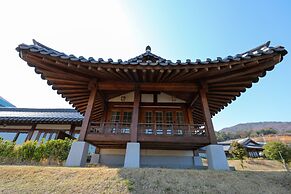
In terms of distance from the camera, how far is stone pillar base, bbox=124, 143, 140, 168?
6321 mm

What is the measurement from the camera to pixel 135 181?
14.2 ft

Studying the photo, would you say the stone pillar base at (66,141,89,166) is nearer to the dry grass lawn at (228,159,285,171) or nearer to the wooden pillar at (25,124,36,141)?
the wooden pillar at (25,124,36,141)

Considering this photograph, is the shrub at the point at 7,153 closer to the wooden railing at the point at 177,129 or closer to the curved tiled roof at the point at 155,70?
the curved tiled roof at the point at 155,70

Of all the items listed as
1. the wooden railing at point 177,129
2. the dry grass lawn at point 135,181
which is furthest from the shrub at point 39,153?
the wooden railing at point 177,129

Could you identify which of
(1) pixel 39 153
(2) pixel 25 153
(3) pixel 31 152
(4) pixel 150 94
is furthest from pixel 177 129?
(2) pixel 25 153

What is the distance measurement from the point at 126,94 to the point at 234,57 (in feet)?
20.6

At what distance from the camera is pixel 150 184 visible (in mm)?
4176

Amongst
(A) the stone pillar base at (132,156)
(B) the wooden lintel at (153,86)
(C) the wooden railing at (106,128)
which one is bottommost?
(A) the stone pillar base at (132,156)

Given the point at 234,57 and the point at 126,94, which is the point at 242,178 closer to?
the point at 234,57

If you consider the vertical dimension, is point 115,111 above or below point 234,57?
below

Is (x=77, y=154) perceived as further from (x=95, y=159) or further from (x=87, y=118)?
(x=95, y=159)

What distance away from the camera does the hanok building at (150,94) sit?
21.2 ft

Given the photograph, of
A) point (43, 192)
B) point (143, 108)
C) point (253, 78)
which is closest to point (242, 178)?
point (253, 78)

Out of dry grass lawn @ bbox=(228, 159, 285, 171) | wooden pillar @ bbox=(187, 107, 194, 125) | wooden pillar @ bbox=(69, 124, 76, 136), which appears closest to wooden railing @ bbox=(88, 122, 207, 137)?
wooden pillar @ bbox=(187, 107, 194, 125)
